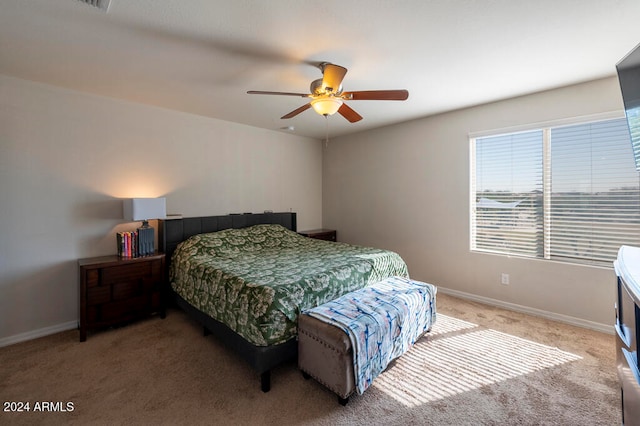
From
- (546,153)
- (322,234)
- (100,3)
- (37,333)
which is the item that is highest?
(100,3)

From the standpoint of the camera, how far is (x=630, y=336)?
117cm

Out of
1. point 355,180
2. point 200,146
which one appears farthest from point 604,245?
point 200,146

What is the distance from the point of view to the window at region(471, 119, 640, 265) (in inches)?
106

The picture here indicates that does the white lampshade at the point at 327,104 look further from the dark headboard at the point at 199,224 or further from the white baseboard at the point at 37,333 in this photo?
the white baseboard at the point at 37,333

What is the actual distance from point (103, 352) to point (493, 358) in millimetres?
3465

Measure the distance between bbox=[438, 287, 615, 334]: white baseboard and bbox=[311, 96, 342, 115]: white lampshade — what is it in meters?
3.07

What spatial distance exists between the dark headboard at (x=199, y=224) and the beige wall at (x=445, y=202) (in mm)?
1488

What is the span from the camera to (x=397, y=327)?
2154 millimetres

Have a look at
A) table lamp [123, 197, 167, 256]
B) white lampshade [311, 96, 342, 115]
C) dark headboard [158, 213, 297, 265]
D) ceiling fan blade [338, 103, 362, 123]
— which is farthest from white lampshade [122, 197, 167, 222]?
ceiling fan blade [338, 103, 362, 123]

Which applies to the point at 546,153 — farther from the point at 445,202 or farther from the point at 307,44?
the point at 307,44

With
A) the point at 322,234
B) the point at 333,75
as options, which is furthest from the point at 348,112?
the point at 322,234

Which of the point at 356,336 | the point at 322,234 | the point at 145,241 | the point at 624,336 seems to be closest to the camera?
the point at 624,336

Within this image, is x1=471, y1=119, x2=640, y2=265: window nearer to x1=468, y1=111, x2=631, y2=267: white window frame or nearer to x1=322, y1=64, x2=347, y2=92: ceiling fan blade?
x1=468, y1=111, x2=631, y2=267: white window frame

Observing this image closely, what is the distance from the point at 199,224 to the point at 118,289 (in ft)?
3.95
